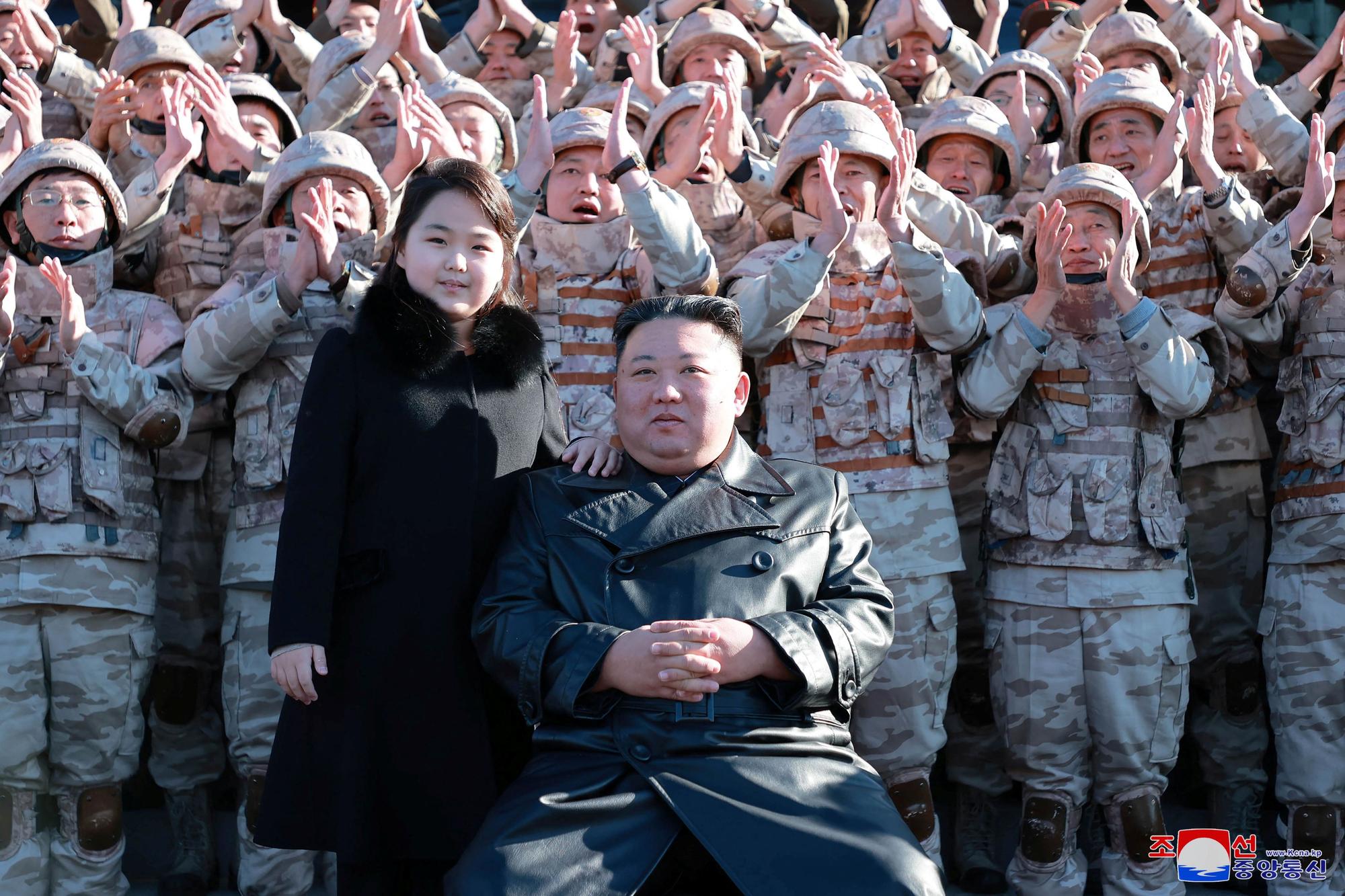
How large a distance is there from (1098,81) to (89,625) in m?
4.64

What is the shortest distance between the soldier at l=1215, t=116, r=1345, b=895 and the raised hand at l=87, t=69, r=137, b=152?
4.68 m

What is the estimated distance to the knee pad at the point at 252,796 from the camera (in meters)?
5.12

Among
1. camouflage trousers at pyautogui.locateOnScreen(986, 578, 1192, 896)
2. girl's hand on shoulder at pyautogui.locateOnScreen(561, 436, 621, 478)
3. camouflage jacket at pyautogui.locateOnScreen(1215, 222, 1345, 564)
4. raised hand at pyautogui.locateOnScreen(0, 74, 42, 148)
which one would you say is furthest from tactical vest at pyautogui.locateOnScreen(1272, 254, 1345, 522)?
raised hand at pyautogui.locateOnScreen(0, 74, 42, 148)

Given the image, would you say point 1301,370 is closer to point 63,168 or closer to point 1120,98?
point 1120,98

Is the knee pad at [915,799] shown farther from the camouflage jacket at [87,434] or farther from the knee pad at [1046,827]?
the camouflage jacket at [87,434]

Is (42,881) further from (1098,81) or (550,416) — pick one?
(1098,81)

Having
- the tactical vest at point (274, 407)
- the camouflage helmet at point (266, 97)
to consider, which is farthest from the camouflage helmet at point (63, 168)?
the camouflage helmet at point (266, 97)

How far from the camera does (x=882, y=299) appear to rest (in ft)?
17.8

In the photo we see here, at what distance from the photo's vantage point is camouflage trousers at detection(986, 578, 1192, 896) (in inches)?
201

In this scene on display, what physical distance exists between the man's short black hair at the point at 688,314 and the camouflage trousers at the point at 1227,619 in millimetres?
3001

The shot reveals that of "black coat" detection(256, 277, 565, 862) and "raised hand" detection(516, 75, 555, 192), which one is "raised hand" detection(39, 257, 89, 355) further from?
"black coat" detection(256, 277, 565, 862)

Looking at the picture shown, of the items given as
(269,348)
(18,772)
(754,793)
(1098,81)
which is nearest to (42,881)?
Result: (18,772)

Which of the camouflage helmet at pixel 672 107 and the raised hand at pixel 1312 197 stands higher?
the camouflage helmet at pixel 672 107

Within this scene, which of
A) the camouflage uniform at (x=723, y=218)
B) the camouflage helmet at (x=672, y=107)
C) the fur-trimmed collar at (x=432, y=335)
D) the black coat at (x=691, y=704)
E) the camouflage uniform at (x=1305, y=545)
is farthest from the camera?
the camouflage helmet at (x=672, y=107)
